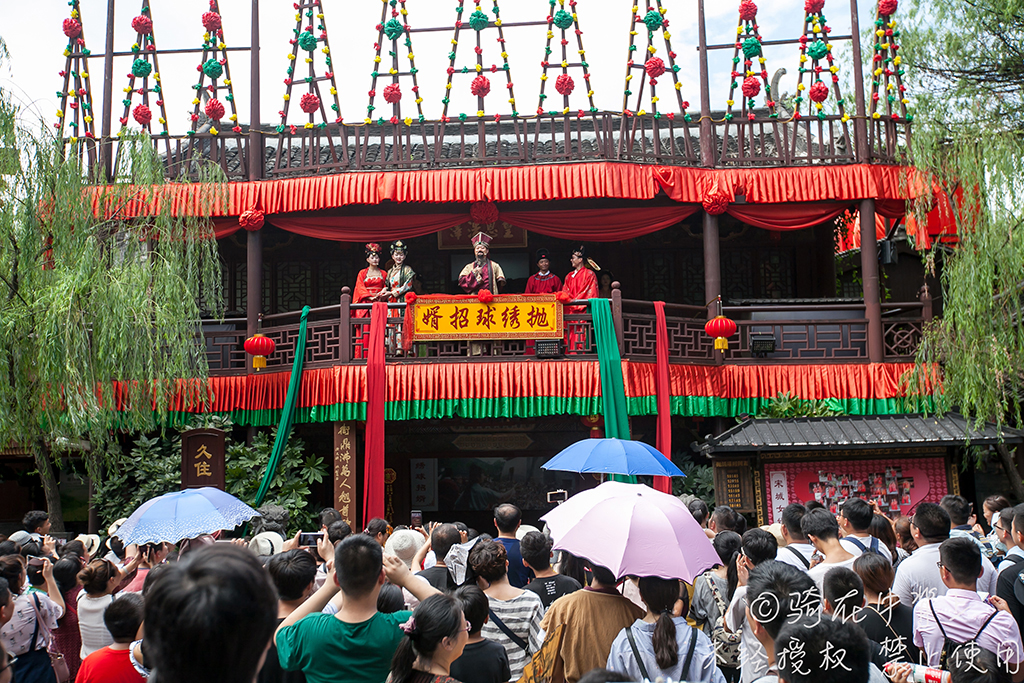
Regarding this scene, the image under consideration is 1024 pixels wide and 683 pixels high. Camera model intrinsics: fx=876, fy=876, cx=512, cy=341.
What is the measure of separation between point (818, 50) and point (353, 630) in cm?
1180

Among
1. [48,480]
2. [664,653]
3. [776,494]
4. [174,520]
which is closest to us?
[664,653]

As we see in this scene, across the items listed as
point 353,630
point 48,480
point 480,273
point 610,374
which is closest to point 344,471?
point 480,273

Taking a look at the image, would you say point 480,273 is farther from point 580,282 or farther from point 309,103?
point 309,103

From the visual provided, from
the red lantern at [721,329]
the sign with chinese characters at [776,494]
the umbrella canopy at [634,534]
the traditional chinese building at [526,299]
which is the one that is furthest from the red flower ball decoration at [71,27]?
the umbrella canopy at [634,534]

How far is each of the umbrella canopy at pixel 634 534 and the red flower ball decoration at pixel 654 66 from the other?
935 centimetres

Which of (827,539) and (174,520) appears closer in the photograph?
(827,539)

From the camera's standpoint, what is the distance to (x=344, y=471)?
11.3 metres

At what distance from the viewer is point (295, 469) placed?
11750mm

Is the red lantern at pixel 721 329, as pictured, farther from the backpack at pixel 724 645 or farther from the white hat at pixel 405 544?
the backpack at pixel 724 645

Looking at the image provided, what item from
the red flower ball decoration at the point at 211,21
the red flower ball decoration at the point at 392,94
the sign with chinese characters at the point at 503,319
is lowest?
the sign with chinese characters at the point at 503,319

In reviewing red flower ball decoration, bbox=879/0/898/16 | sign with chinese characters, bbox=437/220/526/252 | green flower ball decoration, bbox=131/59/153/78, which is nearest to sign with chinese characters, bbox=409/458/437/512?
sign with chinese characters, bbox=437/220/526/252

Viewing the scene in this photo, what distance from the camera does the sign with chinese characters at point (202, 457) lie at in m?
10.8

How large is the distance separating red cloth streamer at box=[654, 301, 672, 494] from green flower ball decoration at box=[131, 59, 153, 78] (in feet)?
26.1

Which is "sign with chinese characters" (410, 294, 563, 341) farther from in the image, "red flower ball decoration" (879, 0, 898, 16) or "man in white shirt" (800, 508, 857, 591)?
"man in white shirt" (800, 508, 857, 591)
